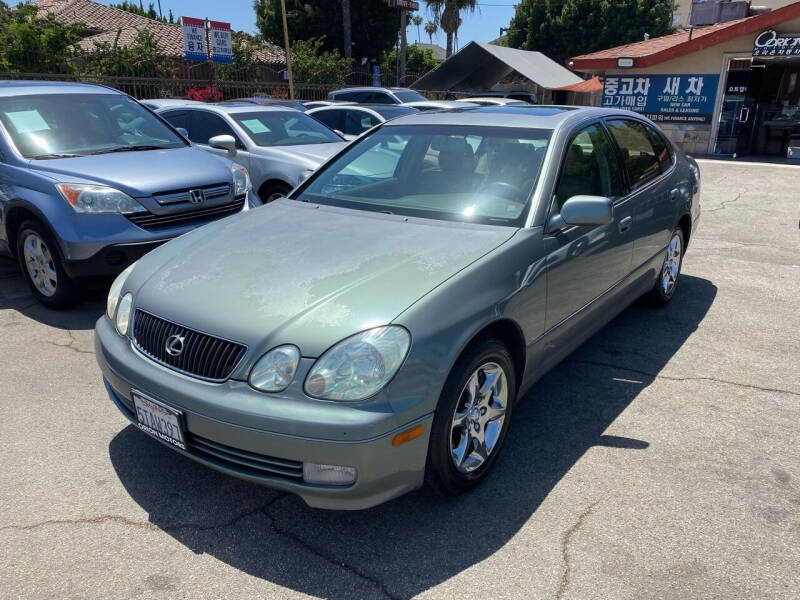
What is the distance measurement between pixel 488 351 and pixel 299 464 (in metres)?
0.92

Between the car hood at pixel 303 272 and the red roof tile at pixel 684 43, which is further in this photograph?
the red roof tile at pixel 684 43

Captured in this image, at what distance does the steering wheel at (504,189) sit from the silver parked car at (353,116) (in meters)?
8.36

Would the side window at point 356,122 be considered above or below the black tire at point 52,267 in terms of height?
above

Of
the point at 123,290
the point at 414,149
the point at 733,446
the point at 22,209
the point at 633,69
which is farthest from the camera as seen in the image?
the point at 633,69

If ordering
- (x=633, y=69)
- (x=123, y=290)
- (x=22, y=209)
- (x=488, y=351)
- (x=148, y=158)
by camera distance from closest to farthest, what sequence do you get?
(x=488, y=351) < (x=123, y=290) < (x=22, y=209) < (x=148, y=158) < (x=633, y=69)

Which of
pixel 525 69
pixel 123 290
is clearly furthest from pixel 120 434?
pixel 525 69

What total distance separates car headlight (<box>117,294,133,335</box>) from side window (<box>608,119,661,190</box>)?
3097mm

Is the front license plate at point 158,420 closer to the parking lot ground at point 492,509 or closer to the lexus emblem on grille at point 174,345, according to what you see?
the lexus emblem on grille at point 174,345

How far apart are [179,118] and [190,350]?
22.2 feet

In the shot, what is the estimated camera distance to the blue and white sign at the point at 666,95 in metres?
17.3

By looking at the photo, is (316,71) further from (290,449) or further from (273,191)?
(290,449)

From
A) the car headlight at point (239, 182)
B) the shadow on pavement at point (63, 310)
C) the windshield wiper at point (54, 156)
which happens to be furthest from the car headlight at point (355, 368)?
the windshield wiper at point (54, 156)

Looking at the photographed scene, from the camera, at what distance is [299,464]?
2.35 m

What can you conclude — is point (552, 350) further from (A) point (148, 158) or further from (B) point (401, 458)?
(A) point (148, 158)
